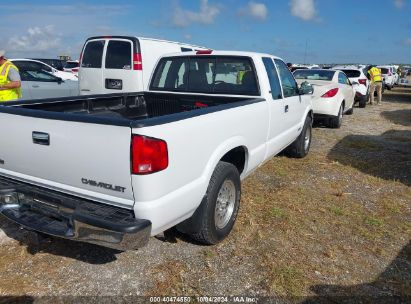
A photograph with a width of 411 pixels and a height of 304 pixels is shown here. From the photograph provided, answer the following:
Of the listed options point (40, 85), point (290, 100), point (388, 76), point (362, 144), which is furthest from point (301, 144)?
point (388, 76)

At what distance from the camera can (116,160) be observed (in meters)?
2.46

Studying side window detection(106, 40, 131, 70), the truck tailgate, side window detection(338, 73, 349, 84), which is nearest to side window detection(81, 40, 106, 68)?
side window detection(106, 40, 131, 70)

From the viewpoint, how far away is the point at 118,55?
25.8ft

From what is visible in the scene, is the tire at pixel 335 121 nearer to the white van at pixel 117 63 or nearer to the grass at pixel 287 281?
the white van at pixel 117 63

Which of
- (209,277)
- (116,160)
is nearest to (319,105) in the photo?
(209,277)

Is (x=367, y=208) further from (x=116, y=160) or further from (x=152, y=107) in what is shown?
(x=116, y=160)

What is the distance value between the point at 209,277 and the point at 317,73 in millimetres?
8757

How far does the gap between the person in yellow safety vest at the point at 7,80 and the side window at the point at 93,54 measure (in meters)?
2.60

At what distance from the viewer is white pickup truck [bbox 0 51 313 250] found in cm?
245

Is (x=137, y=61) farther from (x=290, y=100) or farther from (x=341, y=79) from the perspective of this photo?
(x=341, y=79)

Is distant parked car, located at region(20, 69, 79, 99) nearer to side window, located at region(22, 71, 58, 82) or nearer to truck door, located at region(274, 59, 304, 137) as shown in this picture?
side window, located at region(22, 71, 58, 82)

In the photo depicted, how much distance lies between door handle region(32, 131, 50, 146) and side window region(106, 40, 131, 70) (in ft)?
17.1

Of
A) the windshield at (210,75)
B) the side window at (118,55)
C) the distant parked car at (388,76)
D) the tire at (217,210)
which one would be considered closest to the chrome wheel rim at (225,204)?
the tire at (217,210)

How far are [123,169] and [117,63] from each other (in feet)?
19.6
